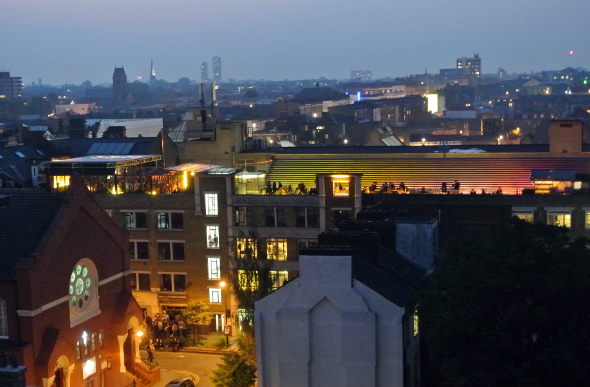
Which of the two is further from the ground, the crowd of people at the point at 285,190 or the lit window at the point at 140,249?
the crowd of people at the point at 285,190

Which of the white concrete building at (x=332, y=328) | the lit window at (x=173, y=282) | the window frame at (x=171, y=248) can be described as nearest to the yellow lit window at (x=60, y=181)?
the window frame at (x=171, y=248)

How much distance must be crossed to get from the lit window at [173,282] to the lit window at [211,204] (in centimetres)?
488

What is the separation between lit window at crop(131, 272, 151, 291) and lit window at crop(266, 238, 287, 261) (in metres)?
9.16

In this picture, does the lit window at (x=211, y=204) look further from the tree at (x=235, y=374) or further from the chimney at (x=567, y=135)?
the chimney at (x=567, y=135)

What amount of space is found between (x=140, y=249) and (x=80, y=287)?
16396 millimetres

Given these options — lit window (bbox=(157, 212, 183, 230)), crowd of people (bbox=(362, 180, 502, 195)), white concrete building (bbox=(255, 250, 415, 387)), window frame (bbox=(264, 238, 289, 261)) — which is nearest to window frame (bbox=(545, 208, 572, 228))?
crowd of people (bbox=(362, 180, 502, 195))

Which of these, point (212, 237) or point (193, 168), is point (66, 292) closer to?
point (212, 237)

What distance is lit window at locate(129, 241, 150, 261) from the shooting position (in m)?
58.2

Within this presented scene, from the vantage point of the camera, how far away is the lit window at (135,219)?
58.1 meters

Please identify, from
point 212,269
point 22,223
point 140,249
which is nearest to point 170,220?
point 140,249

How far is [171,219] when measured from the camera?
5769 centimetres

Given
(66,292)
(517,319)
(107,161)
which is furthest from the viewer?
(107,161)

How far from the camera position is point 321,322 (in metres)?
32.8

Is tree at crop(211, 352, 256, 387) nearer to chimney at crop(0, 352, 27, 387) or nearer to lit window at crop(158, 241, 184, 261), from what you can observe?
chimney at crop(0, 352, 27, 387)
